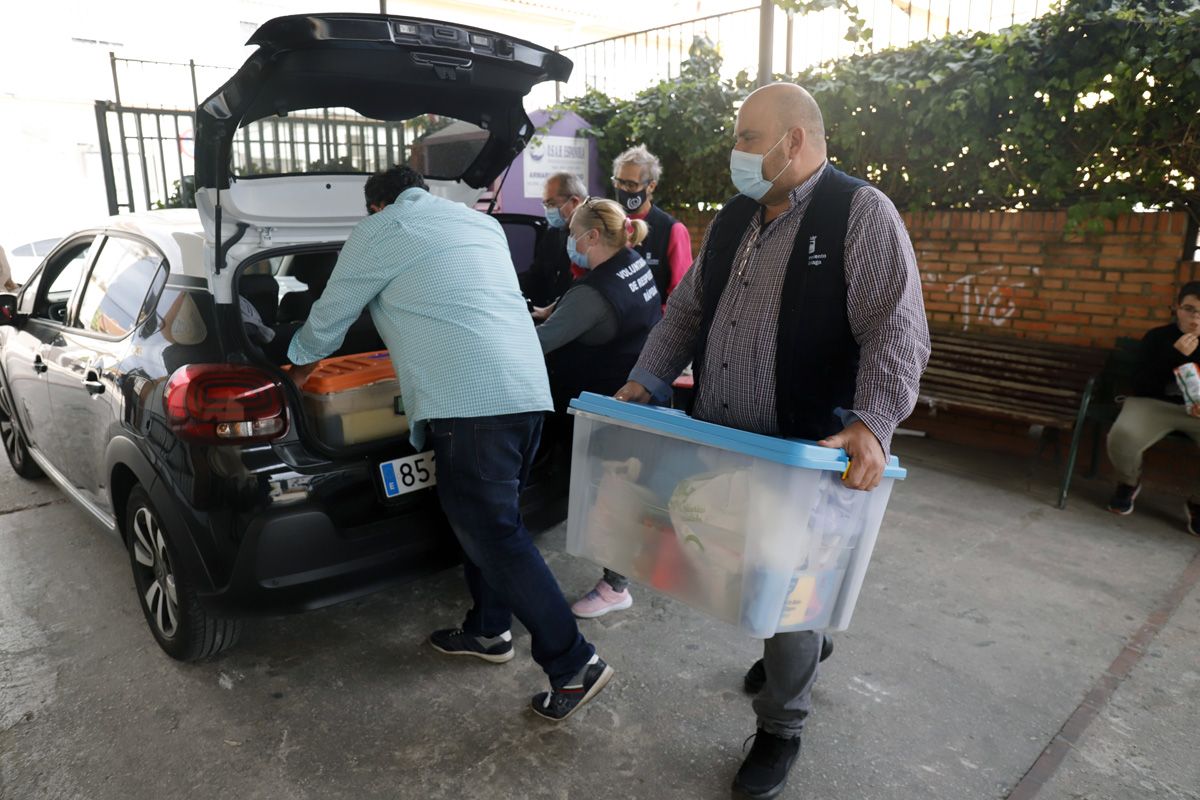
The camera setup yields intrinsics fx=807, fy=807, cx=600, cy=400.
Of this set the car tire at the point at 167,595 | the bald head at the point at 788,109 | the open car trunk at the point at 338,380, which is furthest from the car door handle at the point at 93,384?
the bald head at the point at 788,109

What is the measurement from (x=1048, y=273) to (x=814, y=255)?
402cm

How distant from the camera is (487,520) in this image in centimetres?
246

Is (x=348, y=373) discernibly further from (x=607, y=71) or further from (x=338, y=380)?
(x=607, y=71)

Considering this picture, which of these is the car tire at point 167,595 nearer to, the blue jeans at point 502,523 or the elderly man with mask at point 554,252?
the blue jeans at point 502,523

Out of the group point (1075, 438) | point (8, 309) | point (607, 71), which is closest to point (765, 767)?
point (1075, 438)

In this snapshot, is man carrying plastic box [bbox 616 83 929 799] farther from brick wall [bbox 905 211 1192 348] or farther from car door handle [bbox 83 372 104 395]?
Result: brick wall [bbox 905 211 1192 348]

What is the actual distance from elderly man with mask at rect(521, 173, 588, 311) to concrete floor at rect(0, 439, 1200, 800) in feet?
4.72

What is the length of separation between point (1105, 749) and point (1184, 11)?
13.3 ft

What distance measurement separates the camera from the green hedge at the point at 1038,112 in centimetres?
447

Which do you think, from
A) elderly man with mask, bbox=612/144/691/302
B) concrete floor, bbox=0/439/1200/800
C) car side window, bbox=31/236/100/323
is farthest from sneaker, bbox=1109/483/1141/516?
car side window, bbox=31/236/100/323

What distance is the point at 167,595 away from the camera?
2834 mm

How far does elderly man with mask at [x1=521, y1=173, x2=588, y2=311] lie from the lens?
431 centimetres

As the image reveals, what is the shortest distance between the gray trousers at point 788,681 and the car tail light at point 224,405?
1.61 metres

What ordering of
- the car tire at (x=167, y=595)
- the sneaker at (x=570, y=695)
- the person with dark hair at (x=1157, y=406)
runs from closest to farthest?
the sneaker at (x=570, y=695)
the car tire at (x=167, y=595)
the person with dark hair at (x=1157, y=406)
